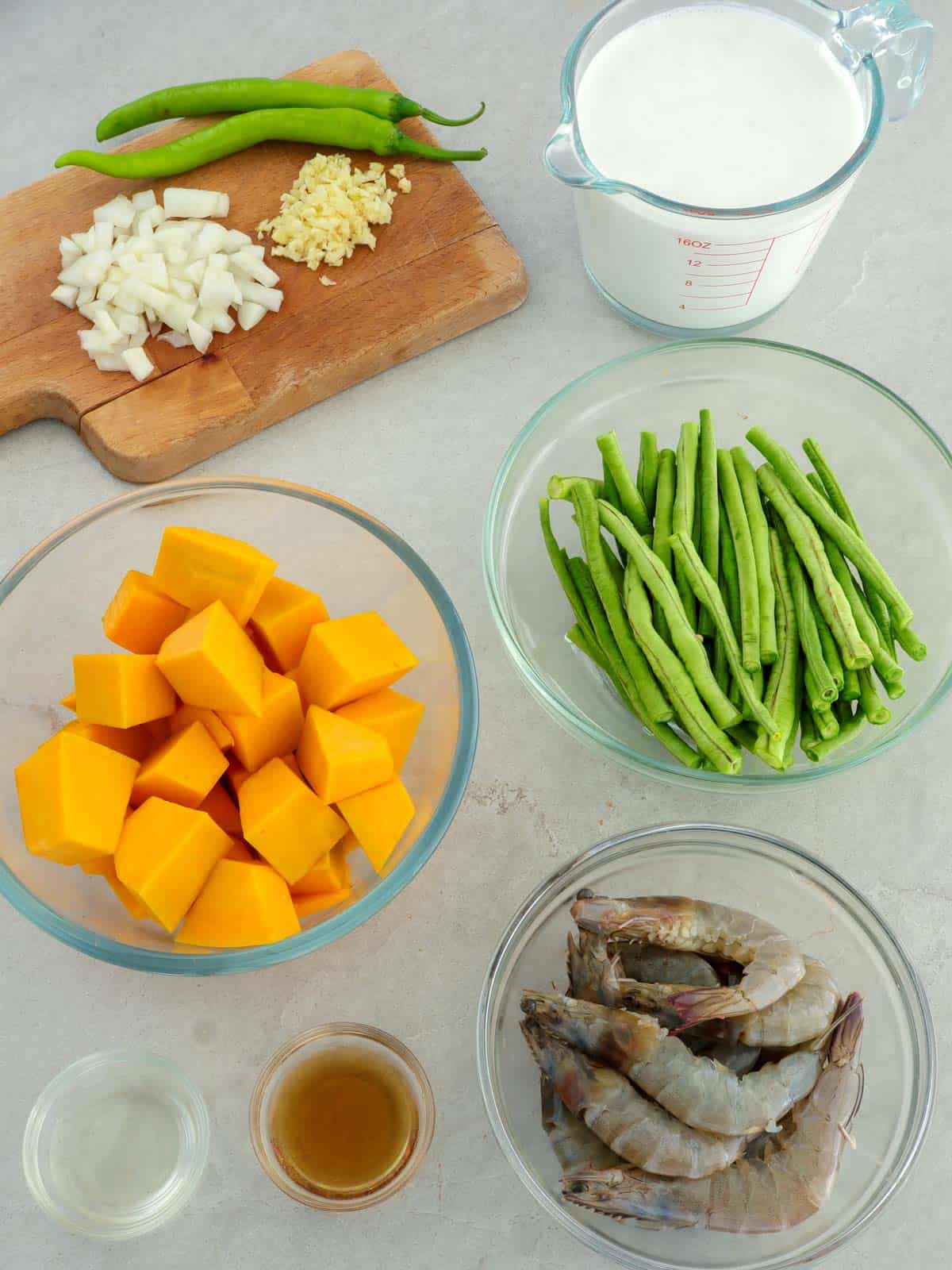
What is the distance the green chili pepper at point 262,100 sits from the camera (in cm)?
203

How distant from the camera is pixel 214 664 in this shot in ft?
4.84

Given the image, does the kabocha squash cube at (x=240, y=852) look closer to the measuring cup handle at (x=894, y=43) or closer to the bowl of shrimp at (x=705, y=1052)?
the bowl of shrimp at (x=705, y=1052)

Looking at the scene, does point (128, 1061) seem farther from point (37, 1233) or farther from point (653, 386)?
point (653, 386)

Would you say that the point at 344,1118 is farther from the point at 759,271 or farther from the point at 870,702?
the point at 759,271

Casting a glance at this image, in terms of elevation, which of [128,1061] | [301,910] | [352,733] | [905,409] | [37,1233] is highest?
[905,409]

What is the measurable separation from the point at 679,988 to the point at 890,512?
2.72ft

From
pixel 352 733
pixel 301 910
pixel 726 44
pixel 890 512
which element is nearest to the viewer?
pixel 352 733

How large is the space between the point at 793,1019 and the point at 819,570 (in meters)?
0.60

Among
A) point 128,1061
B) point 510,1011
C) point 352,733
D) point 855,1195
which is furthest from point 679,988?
point 128,1061

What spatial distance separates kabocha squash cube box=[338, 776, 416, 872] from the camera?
1558mm

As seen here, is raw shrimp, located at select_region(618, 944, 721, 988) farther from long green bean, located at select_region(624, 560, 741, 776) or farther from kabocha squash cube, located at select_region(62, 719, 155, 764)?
kabocha squash cube, located at select_region(62, 719, 155, 764)

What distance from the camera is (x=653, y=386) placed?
1951 millimetres

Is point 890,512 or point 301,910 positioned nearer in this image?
point 301,910

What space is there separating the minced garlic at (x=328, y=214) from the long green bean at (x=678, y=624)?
27.8 inches
